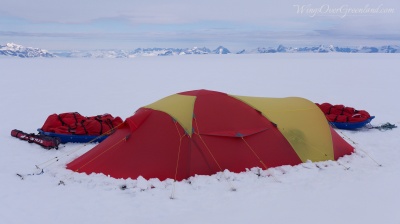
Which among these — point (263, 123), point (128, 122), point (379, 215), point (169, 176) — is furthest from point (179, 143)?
point (379, 215)

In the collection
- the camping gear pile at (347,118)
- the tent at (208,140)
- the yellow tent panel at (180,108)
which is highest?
the yellow tent panel at (180,108)

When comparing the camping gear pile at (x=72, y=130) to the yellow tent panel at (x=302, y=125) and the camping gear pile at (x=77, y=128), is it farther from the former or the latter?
the yellow tent panel at (x=302, y=125)

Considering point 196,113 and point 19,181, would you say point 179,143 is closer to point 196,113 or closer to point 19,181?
point 196,113

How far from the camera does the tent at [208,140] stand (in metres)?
6.48

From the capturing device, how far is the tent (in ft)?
21.3

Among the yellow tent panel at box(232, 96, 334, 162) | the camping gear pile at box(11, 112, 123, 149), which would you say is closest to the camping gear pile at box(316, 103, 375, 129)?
the yellow tent panel at box(232, 96, 334, 162)

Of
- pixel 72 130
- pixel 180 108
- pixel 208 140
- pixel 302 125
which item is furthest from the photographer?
pixel 72 130

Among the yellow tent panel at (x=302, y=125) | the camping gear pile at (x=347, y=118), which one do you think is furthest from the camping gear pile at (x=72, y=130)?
the camping gear pile at (x=347, y=118)

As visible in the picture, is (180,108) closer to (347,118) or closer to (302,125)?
(302,125)

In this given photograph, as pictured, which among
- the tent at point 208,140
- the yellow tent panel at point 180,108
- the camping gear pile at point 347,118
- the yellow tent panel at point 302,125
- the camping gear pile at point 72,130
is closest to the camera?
the tent at point 208,140

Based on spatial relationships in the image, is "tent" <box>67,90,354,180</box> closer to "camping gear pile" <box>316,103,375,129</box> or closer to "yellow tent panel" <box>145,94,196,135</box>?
"yellow tent panel" <box>145,94,196,135</box>

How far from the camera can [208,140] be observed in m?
6.69

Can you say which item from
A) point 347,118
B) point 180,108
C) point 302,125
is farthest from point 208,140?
point 347,118

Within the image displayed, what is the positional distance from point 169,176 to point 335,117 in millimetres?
5867
